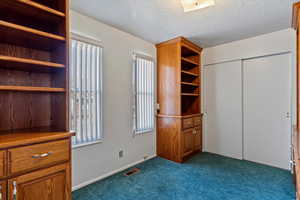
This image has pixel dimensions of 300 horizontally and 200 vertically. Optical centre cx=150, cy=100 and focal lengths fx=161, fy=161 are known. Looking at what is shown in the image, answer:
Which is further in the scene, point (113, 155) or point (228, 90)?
→ point (228, 90)

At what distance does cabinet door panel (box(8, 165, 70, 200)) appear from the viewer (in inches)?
45.5

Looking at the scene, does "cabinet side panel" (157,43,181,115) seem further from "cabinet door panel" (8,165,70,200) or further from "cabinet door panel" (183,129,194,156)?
"cabinet door panel" (8,165,70,200)

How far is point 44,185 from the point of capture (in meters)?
1.28

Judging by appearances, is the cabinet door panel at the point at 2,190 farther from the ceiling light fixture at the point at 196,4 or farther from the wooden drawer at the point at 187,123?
the wooden drawer at the point at 187,123

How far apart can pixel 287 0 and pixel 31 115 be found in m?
3.07

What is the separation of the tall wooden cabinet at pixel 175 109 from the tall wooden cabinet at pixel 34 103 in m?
2.03

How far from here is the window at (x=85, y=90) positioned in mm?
2105

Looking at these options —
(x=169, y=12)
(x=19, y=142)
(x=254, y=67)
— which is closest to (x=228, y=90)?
(x=254, y=67)

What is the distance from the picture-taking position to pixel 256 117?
118 inches

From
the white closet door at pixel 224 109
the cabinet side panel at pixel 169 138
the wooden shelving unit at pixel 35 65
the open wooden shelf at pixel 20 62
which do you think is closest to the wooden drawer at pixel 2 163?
the wooden shelving unit at pixel 35 65


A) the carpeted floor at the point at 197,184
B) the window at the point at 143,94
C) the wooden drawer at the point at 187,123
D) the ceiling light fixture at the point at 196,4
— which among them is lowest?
the carpeted floor at the point at 197,184

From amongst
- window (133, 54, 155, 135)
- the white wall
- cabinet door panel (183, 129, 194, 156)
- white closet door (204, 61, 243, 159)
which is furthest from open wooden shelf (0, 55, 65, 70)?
white closet door (204, 61, 243, 159)

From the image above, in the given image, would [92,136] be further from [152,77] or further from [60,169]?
[152,77]

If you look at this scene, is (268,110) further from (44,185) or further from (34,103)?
(34,103)
